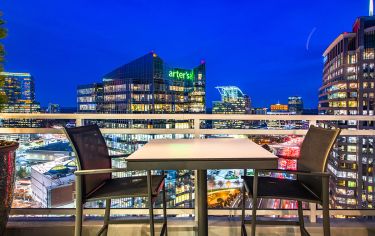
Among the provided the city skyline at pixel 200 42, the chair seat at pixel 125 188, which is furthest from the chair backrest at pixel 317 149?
the city skyline at pixel 200 42

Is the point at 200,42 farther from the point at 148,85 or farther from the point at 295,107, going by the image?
the point at 295,107

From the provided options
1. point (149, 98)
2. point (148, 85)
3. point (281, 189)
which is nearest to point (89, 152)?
point (281, 189)

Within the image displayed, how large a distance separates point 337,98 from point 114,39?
163ft

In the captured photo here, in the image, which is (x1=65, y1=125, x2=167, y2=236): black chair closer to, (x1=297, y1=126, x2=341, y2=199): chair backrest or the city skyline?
(x1=297, y1=126, x2=341, y2=199): chair backrest

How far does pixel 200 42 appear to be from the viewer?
2640 inches

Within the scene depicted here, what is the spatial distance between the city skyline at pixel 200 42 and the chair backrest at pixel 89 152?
49.8 metres

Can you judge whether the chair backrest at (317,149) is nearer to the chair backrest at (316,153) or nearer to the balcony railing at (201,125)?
→ the chair backrest at (316,153)

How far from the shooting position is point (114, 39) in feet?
216

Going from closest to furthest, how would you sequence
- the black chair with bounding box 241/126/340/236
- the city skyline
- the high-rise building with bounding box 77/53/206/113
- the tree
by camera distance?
the black chair with bounding box 241/126/340/236, the tree, the high-rise building with bounding box 77/53/206/113, the city skyline

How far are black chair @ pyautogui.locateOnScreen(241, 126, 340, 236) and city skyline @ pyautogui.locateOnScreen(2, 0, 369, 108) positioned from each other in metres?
49.5

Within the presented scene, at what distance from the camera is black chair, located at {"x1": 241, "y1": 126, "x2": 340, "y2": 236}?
1.72m

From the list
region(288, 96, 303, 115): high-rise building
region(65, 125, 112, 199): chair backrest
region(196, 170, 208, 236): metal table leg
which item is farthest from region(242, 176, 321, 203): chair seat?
region(65, 125, 112, 199): chair backrest

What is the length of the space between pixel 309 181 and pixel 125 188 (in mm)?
1328

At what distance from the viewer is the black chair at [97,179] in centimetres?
177
